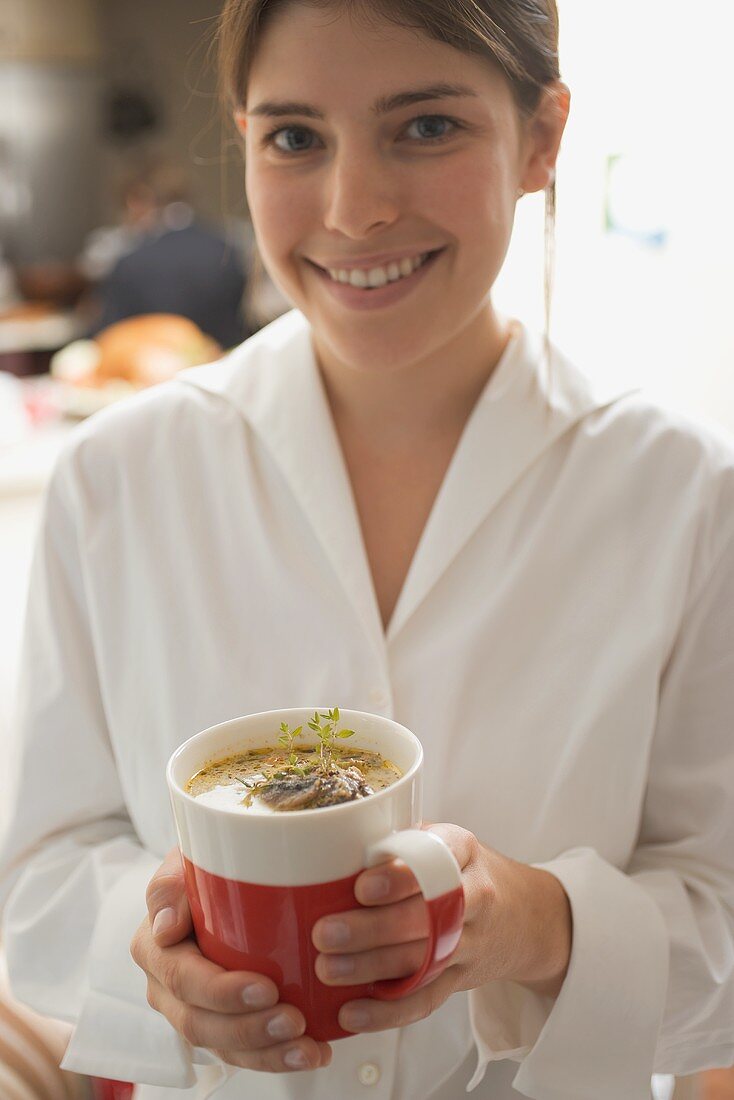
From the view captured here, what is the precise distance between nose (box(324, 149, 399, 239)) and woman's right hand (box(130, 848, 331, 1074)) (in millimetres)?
519

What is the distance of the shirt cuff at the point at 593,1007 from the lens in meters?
0.92

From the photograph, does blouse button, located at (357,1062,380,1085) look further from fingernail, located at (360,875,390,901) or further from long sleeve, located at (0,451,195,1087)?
fingernail, located at (360,875,390,901)

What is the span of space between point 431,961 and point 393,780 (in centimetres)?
10

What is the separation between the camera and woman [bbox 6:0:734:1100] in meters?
0.93

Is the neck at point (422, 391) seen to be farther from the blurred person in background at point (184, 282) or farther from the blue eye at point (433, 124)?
the blurred person in background at point (184, 282)

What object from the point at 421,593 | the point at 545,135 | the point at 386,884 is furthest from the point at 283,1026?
the point at 545,135

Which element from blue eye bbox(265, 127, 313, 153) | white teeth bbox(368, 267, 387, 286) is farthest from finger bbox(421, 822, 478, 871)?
blue eye bbox(265, 127, 313, 153)

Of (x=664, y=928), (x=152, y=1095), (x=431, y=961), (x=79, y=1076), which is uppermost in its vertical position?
(x=431, y=961)

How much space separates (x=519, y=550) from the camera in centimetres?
105

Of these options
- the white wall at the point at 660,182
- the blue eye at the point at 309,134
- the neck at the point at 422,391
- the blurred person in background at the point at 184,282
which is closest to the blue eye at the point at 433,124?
the blue eye at the point at 309,134

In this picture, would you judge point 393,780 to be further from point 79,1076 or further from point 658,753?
point 79,1076

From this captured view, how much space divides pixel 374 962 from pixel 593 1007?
356 millimetres

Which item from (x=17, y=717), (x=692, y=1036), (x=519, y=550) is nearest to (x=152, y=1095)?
(x=17, y=717)

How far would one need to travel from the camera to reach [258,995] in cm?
66
